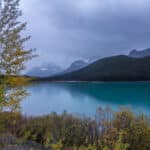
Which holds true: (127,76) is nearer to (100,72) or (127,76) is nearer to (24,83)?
(100,72)

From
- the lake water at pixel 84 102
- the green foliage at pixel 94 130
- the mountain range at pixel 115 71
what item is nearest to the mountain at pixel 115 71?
the mountain range at pixel 115 71

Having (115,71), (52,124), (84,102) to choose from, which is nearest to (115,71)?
(115,71)

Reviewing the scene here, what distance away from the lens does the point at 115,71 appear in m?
103

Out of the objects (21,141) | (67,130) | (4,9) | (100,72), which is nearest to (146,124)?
(67,130)

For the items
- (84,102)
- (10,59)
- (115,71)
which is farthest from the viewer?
(115,71)

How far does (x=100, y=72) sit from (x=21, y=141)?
100 metres

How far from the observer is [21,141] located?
6168mm

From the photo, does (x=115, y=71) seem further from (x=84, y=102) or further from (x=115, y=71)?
(x=84, y=102)

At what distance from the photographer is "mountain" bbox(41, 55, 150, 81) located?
9450 cm

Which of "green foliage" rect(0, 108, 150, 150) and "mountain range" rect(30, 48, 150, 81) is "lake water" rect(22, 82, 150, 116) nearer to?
"green foliage" rect(0, 108, 150, 150)

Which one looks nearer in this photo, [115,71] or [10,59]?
[10,59]

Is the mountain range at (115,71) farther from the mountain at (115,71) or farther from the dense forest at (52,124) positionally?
the dense forest at (52,124)

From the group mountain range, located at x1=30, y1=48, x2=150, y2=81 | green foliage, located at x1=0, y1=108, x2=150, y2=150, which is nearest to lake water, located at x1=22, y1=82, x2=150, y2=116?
green foliage, located at x1=0, y1=108, x2=150, y2=150

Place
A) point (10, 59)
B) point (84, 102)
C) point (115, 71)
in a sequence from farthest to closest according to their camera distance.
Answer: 1. point (115, 71)
2. point (84, 102)
3. point (10, 59)
